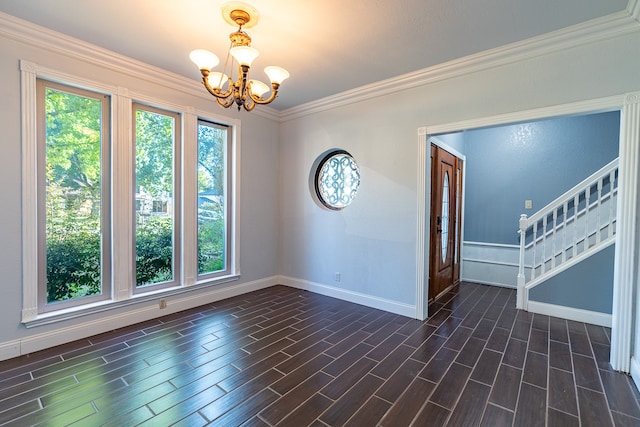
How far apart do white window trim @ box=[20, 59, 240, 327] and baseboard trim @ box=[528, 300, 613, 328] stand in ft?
13.5

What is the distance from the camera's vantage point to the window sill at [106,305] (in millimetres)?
2686

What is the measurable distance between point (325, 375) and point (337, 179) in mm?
2865

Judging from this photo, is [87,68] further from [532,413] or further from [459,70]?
[532,413]

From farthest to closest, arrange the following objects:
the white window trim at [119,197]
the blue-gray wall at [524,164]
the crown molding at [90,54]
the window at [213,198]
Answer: the blue-gray wall at [524,164] < the window at [213,198] < the white window trim at [119,197] < the crown molding at [90,54]

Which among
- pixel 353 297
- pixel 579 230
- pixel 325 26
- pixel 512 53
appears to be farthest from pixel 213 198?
pixel 579 230

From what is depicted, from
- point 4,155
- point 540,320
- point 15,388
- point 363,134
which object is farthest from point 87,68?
point 540,320

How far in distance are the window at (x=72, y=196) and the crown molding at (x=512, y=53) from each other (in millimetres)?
2902

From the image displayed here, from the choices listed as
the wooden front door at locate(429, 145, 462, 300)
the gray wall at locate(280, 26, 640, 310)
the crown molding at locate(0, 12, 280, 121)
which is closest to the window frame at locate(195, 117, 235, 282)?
the crown molding at locate(0, 12, 280, 121)

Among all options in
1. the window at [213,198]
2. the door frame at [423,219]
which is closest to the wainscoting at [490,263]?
the door frame at [423,219]

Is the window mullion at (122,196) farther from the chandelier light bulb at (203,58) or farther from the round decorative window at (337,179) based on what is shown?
the round decorative window at (337,179)

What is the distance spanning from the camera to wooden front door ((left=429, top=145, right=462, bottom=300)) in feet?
13.4

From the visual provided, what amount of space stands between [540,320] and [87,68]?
5738 mm

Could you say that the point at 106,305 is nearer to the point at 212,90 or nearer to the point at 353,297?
the point at 212,90

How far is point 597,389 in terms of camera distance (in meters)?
2.14
